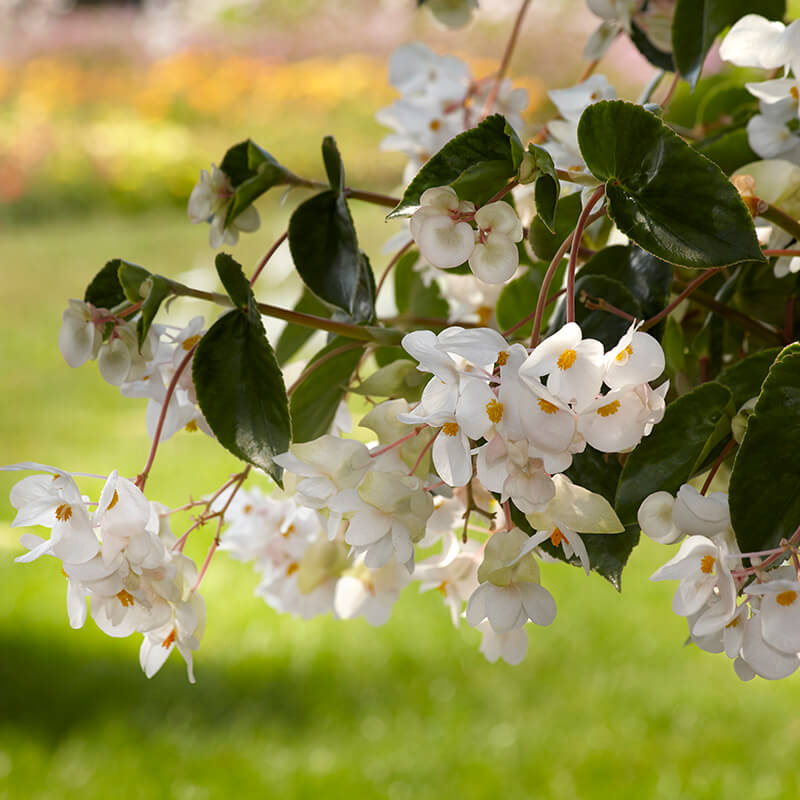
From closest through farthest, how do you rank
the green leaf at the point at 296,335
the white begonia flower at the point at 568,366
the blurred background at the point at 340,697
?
the white begonia flower at the point at 568,366 < the green leaf at the point at 296,335 < the blurred background at the point at 340,697

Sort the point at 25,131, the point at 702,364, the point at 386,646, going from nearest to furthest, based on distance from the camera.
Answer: the point at 702,364 < the point at 386,646 < the point at 25,131

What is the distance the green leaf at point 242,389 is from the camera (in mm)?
318

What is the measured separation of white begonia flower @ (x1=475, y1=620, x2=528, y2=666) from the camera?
0.39 meters

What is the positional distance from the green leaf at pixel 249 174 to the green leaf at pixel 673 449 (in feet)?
0.56

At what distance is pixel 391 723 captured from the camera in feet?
4.80

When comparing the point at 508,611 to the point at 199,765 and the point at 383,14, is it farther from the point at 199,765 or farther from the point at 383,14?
the point at 383,14

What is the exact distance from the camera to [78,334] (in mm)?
329

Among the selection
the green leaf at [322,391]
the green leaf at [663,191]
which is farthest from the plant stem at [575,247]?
the green leaf at [322,391]

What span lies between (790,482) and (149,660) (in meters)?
0.22

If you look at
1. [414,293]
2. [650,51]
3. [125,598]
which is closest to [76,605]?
[125,598]

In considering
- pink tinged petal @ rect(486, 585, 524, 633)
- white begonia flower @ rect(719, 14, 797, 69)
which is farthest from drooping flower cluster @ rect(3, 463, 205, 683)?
white begonia flower @ rect(719, 14, 797, 69)

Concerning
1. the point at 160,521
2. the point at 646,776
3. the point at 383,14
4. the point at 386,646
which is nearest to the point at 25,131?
the point at 383,14

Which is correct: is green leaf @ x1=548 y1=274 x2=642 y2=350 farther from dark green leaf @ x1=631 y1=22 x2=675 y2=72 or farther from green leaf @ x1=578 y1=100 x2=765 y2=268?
dark green leaf @ x1=631 y1=22 x2=675 y2=72

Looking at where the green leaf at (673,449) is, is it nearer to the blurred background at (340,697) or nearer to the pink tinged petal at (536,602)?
the pink tinged petal at (536,602)
